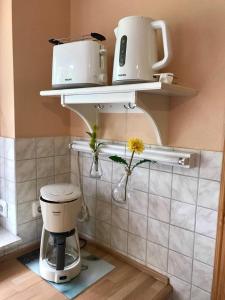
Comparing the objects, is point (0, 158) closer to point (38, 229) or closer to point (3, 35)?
point (38, 229)

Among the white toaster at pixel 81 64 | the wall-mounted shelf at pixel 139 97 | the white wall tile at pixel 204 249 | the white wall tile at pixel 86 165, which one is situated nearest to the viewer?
the wall-mounted shelf at pixel 139 97

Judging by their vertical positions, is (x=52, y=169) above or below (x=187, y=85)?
below

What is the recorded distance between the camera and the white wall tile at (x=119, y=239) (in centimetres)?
137

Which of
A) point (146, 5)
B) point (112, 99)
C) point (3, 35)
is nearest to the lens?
point (112, 99)

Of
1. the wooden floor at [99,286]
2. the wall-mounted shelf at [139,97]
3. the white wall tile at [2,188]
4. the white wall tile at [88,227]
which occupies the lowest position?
the wooden floor at [99,286]

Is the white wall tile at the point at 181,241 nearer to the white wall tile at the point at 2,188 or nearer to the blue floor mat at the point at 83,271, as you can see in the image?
the blue floor mat at the point at 83,271

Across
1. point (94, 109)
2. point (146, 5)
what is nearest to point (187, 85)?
point (146, 5)

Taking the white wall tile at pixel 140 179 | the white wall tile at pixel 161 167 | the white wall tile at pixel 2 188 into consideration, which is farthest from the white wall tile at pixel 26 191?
the white wall tile at pixel 161 167

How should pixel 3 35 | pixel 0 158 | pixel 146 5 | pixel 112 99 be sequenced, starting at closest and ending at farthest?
pixel 112 99, pixel 146 5, pixel 3 35, pixel 0 158

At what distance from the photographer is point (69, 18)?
1.51m

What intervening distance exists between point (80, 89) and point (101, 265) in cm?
90

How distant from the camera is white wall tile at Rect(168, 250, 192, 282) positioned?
3.72ft

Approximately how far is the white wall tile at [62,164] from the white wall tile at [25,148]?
172 mm

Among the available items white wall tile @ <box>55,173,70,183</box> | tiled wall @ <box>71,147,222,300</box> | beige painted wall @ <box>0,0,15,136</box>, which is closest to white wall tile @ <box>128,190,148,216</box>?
tiled wall @ <box>71,147,222,300</box>
